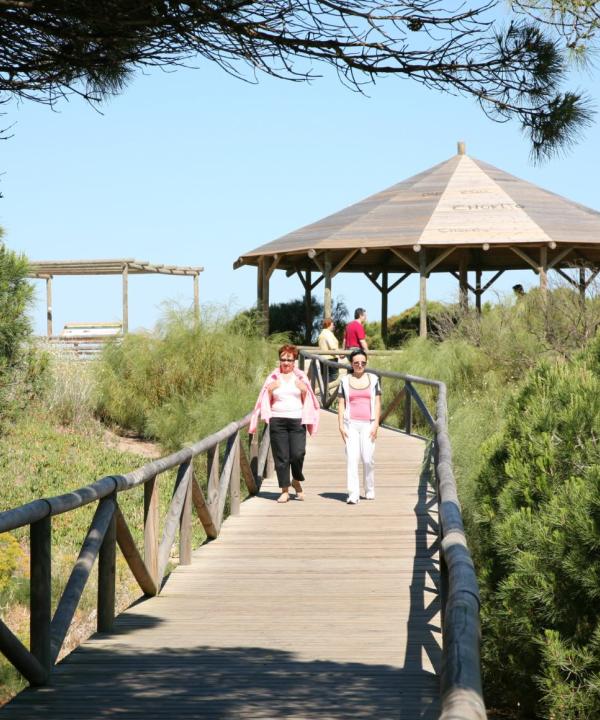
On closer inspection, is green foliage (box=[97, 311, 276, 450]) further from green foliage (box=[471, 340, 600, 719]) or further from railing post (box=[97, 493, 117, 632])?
railing post (box=[97, 493, 117, 632])

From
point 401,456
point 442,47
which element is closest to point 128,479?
point 442,47

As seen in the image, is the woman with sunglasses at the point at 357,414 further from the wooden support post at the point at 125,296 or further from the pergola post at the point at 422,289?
the wooden support post at the point at 125,296

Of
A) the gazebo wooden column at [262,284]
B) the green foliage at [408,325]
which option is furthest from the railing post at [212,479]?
the gazebo wooden column at [262,284]

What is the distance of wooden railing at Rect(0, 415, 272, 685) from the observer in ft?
16.7

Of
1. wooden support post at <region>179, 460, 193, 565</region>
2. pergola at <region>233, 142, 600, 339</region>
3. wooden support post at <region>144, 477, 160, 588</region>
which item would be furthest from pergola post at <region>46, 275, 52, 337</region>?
wooden support post at <region>144, 477, 160, 588</region>

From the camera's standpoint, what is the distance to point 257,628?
22.5 feet

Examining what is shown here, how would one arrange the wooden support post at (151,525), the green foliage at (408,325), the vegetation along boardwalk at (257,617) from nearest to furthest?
the vegetation along boardwalk at (257,617), the wooden support post at (151,525), the green foliage at (408,325)

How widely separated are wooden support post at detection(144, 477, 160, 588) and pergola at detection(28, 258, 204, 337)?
20799mm

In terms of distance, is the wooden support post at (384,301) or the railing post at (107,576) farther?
the wooden support post at (384,301)

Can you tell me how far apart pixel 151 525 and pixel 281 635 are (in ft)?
4.55

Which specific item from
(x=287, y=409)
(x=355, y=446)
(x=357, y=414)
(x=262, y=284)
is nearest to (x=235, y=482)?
(x=287, y=409)

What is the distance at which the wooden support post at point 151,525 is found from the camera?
747cm

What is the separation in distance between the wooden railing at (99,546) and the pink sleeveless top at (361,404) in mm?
2103

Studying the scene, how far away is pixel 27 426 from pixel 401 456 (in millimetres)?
9614
